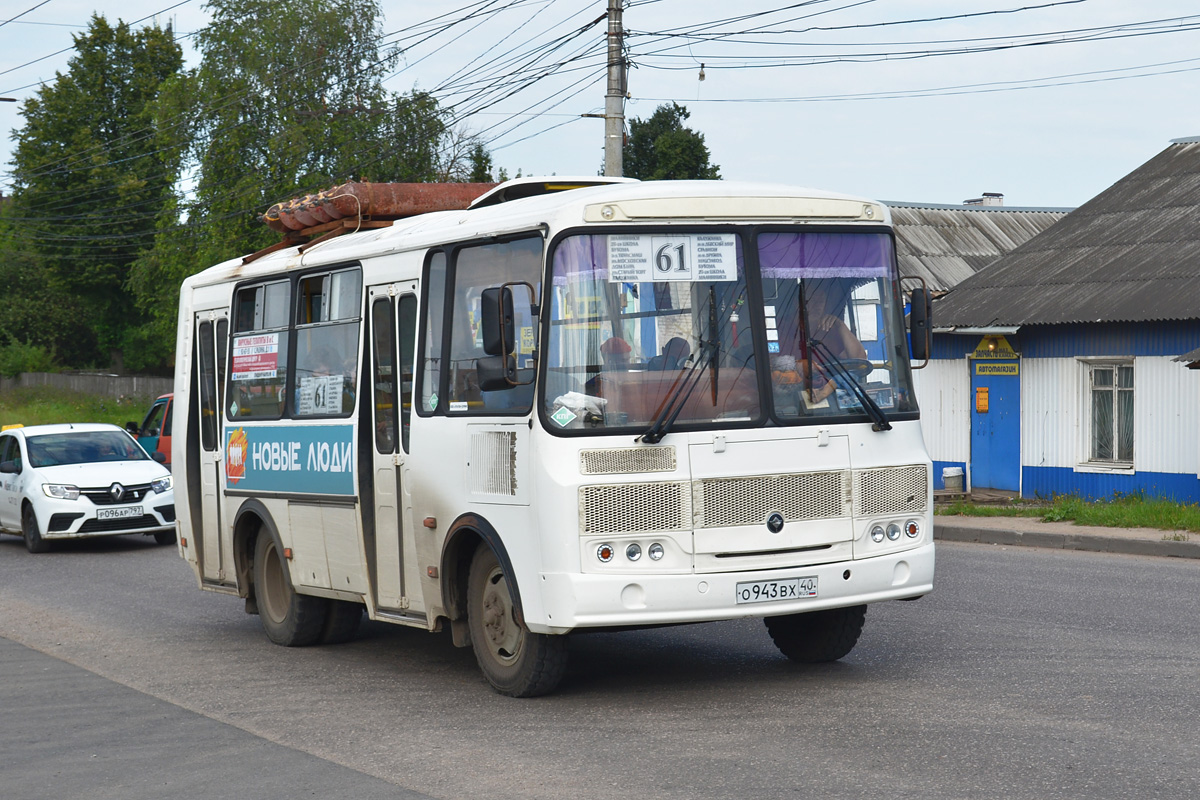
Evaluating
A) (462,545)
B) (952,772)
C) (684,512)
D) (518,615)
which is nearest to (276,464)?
(462,545)

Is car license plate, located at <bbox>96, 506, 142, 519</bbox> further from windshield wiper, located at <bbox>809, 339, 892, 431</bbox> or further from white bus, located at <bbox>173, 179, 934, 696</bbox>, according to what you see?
windshield wiper, located at <bbox>809, 339, 892, 431</bbox>

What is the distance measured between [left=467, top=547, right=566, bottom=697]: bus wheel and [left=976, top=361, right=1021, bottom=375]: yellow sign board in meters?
16.2

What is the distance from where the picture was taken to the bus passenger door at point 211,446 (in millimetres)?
11711

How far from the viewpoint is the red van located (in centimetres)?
2455

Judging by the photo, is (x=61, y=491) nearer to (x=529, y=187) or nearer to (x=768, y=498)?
(x=529, y=187)

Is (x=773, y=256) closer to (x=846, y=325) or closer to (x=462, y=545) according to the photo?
(x=846, y=325)

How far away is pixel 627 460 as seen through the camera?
7652 millimetres

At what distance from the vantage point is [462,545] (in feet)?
28.2

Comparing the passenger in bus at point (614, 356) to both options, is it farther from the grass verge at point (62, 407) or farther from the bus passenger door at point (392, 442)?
the grass verge at point (62, 407)

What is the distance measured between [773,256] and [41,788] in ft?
14.5

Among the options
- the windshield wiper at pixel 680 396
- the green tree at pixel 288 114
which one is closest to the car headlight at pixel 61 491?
the windshield wiper at pixel 680 396

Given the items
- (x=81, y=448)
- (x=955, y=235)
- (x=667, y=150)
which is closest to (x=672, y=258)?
(x=81, y=448)

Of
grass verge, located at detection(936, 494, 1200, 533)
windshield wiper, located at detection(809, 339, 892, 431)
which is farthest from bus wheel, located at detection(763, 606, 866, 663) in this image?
grass verge, located at detection(936, 494, 1200, 533)

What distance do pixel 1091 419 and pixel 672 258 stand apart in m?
15.8
